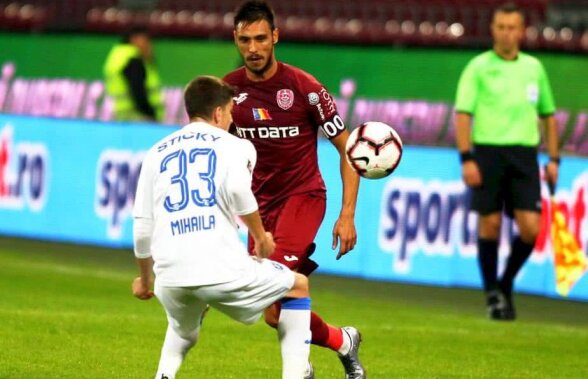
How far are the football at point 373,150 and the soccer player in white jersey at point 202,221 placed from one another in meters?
A: 1.31

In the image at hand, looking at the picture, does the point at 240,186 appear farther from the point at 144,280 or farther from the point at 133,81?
the point at 133,81

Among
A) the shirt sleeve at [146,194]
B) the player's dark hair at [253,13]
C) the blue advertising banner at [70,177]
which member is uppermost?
the player's dark hair at [253,13]

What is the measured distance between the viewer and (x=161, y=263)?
654cm

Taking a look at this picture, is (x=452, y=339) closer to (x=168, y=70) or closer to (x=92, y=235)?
(x=92, y=235)

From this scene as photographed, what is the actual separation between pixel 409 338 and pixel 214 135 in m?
3.78

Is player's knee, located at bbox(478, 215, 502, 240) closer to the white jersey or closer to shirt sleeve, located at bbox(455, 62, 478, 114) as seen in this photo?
shirt sleeve, located at bbox(455, 62, 478, 114)

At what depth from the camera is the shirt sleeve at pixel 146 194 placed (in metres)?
6.55

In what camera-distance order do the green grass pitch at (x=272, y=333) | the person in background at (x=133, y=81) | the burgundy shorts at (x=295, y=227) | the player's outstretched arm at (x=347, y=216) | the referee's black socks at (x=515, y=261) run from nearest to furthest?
the player's outstretched arm at (x=347, y=216), the burgundy shorts at (x=295, y=227), the green grass pitch at (x=272, y=333), the referee's black socks at (x=515, y=261), the person in background at (x=133, y=81)

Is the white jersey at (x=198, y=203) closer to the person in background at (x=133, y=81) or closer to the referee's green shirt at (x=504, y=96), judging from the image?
the referee's green shirt at (x=504, y=96)

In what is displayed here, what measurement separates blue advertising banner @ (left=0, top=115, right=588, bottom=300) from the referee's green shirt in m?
1.27

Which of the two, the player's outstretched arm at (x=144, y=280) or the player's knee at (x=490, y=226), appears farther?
the player's knee at (x=490, y=226)

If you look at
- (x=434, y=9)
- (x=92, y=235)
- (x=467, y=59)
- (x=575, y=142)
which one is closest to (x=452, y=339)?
(x=575, y=142)

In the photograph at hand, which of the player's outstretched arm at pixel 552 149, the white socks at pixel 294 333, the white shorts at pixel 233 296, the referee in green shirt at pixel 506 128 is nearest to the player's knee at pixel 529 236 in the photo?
the referee in green shirt at pixel 506 128

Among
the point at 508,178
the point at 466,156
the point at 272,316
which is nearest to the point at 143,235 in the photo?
the point at 272,316
